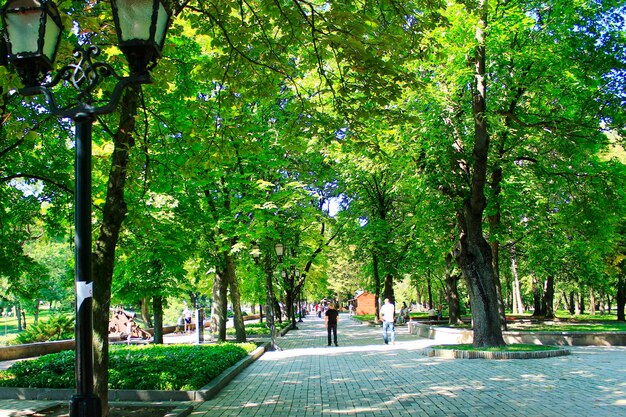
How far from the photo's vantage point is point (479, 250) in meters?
16.3

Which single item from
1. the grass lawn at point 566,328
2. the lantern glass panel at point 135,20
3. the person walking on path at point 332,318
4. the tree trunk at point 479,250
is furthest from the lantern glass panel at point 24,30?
the grass lawn at point 566,328

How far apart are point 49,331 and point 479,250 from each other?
17445mm

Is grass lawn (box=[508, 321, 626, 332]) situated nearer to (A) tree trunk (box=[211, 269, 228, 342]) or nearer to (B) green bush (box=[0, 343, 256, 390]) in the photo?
(A) tree trunk (box=[211, 269, 228, 342])

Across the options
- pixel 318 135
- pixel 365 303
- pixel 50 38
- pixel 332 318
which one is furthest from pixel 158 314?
pixel 365 303

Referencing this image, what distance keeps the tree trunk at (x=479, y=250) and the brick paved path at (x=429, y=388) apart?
2126 millimetres

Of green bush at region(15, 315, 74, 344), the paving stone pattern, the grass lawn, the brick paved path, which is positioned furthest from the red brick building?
the paving stone pattern

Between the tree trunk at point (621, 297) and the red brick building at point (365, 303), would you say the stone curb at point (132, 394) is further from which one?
the red brick building at point (365, 303)

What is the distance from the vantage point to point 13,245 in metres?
10.3

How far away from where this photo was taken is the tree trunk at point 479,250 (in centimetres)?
1580

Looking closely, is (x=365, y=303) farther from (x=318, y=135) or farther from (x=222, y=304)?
(x=318, y=135)

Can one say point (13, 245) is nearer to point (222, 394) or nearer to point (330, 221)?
point (222, 394)

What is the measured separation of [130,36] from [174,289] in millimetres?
15860

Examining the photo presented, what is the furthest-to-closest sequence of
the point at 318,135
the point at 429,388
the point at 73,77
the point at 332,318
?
the point at 332,318 < the point at 429,388 < the point at 318,135 < the point at 73,77

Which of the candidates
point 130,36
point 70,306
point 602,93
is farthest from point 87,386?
point 70,306
